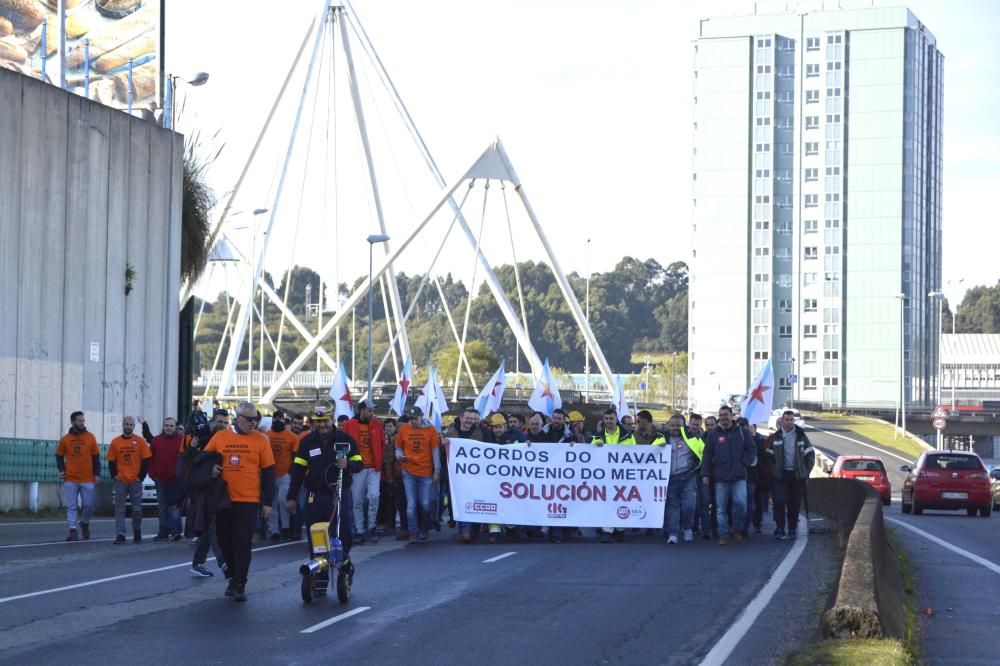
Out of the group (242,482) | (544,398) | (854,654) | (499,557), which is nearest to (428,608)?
(242,482)

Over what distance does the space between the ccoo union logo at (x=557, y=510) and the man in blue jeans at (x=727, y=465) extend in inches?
81.0

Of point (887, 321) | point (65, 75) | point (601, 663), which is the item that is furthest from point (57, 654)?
point (887, 321)

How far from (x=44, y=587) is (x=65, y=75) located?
19.4 m

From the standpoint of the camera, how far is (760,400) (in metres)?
27.5

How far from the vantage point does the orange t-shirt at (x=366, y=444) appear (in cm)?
2030

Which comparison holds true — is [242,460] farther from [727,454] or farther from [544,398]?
[544,398]

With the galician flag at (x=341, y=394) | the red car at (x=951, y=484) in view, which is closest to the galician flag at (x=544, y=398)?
the galician flag at (x=341, y=394)

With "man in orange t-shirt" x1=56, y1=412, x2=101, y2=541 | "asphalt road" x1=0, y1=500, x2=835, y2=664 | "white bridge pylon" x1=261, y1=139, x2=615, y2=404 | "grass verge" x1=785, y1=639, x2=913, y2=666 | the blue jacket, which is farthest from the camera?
"white bridge pylon" x1=261, y1=139, x2=615, y2=404

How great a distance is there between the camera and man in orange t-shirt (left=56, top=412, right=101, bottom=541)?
2044cm

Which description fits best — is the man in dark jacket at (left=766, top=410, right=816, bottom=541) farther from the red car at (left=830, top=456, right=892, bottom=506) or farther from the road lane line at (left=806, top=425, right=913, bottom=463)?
the road lane line at (left=806, top=425, right=913, bottom=463)

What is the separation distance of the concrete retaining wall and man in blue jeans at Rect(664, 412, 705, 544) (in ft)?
40.6

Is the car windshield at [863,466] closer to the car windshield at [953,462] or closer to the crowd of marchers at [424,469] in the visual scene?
the car windshield at [953,462]

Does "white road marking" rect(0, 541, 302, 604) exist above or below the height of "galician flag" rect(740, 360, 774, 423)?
below

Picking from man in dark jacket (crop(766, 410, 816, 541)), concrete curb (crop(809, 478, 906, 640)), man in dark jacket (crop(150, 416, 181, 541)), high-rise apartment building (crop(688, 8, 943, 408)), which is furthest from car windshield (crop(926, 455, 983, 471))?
high-rise apartment building (crop(688, 8, 943, 408))
